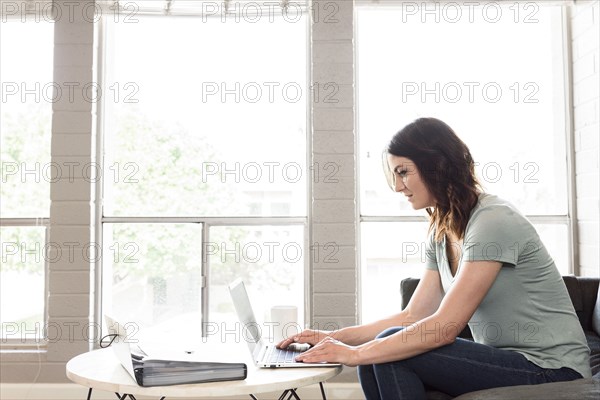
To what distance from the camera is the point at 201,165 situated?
2.78m

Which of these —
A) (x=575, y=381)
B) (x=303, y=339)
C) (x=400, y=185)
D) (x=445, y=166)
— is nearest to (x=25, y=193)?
(x=303, y=339)

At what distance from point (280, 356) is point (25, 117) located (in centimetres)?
198

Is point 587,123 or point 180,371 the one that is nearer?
point 180,371

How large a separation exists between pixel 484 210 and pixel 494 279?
0.20 meters

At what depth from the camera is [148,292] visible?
2760 millimetres

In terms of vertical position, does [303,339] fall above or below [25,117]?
below

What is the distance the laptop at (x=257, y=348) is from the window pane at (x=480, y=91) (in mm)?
1177

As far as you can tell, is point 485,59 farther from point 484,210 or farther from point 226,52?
point 484,210

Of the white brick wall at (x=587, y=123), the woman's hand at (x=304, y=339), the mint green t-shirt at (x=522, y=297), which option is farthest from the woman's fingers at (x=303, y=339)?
the white brick wall at (x=587, y=123)

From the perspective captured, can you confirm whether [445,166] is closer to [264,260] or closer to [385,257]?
[385,257]

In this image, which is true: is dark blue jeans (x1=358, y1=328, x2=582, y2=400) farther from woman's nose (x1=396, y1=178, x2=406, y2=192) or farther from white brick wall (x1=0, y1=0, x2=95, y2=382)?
white brick wall (x1=0, y1=0, x2=95, y2=382)

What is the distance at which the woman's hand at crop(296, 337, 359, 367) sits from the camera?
150 centimetres

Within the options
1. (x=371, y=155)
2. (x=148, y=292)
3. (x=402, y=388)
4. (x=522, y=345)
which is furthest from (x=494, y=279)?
(x=148, y=292)

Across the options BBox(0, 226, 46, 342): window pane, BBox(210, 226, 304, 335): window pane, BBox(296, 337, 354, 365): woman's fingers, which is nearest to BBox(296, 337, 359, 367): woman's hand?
BBox(296, 337, 354, 365): woman's fingers
